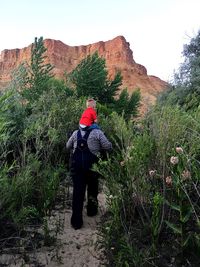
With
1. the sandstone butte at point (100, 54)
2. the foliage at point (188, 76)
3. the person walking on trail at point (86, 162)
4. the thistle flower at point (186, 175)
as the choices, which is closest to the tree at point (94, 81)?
the foliage at point (188, 76)

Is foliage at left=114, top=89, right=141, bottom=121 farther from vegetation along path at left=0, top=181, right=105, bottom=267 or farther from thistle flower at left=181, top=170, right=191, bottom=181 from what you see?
thistle flower at left=181, top=170, right=191, bottom=181

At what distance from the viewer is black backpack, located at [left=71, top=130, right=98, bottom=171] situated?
5277mm

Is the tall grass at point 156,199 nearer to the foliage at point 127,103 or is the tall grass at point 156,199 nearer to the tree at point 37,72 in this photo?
the tree at point 37,72

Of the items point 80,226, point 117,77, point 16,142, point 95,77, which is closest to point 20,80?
point 16,142

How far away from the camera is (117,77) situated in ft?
80.1

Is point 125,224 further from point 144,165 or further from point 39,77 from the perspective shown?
point 39,77

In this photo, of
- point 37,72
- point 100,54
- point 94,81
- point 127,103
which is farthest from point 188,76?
point 100,54

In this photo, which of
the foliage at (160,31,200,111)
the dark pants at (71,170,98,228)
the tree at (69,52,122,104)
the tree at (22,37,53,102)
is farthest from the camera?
the tree at (69,52,122,104)

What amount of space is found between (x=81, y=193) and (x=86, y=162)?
412 mm

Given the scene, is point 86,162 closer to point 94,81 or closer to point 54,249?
point 54,249

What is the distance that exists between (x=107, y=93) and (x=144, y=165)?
18931mm

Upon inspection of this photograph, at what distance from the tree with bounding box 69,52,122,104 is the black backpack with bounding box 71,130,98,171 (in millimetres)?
14721

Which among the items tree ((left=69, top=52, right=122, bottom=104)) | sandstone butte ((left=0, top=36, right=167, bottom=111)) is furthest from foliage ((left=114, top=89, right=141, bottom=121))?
sandstone butte ((left=0, top=36, right=167, bottom=111))

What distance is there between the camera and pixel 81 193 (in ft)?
17.2
